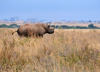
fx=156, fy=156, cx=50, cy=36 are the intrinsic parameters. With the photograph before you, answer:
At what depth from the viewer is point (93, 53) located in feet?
21.8

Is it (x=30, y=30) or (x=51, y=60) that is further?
(x=30, y=30)

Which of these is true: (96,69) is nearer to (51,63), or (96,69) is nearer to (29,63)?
(51,63)

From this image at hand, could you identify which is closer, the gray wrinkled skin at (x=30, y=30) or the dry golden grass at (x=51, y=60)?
the dry golden grass at (x=51, y=60)

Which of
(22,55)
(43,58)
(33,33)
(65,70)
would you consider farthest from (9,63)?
(33,33)

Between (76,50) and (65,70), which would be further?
(76,50)

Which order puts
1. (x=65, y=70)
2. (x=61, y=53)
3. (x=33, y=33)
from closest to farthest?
(x=65, y=70), (x=61, y=53), (x=33, y=33)

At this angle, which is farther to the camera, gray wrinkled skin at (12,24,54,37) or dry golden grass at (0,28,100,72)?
gray wrinkled skin at (12,24,54,37)

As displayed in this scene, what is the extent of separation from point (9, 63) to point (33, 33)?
5.67 m

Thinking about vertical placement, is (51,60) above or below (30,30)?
below

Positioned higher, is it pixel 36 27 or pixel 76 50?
pixel 36 27

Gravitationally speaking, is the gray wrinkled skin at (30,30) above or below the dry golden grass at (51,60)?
above

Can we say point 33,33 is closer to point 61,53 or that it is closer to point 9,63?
point 61,53

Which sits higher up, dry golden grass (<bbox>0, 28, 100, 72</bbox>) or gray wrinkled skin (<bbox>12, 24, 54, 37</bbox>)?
gray wrinkled skin (<bbox>12, 24, 54, 37</bbox>)


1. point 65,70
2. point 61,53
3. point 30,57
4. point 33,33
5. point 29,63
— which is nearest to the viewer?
point 65,70
